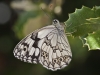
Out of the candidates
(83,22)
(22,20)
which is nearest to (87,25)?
(83,22)

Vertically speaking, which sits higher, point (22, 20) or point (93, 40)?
point (22, 20)

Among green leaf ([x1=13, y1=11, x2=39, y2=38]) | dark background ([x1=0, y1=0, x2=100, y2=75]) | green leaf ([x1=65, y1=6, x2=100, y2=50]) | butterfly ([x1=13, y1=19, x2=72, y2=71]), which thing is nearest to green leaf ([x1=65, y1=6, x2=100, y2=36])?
green leaf ([x1=65, y1=6, x2=100, y2=50])

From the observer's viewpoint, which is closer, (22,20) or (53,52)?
(53,52)

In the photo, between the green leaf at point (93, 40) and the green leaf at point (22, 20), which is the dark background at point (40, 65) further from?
the green leaf at point (93, 40)

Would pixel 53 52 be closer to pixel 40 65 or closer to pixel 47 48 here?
pixel 47 48

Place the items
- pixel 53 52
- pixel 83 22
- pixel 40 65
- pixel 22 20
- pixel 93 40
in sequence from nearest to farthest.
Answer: pixel 93 40
pixel 83 22
pixel 53 52
pixel 22 20
pixel 40 65

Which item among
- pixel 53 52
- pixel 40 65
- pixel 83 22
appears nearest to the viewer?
pixel 83 22
